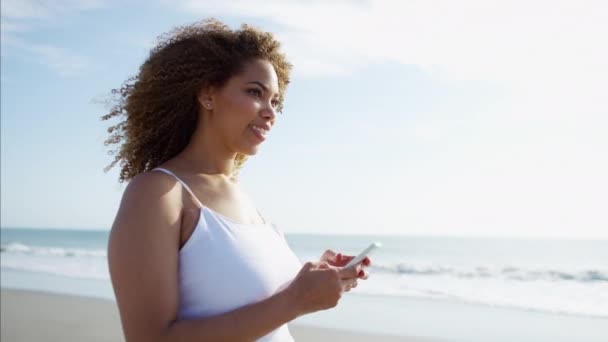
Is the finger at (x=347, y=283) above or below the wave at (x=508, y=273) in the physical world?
below

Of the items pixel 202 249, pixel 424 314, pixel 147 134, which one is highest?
pixel 424 314

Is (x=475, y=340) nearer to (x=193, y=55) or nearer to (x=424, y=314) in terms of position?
(x=424, y=314)

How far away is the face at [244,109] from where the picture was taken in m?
2.03

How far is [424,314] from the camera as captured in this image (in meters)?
8.88

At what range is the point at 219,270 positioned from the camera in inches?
71.5

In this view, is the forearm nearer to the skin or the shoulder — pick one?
the skin

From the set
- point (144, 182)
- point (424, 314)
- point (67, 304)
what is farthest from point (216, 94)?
point (67, 304)

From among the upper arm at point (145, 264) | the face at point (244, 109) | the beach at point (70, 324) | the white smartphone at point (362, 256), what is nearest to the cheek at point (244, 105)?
the face at point (244, 109)

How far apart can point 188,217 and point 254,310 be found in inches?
12.0

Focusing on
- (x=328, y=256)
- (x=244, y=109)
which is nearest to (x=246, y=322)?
(x=328, y=256)

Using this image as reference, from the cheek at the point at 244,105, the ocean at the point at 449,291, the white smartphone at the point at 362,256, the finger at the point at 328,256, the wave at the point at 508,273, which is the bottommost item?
the white smartphone at the point at 362,256

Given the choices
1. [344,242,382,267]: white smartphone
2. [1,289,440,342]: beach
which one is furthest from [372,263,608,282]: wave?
[344,242,382,267]: white smartphone

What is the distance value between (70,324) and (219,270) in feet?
21.7

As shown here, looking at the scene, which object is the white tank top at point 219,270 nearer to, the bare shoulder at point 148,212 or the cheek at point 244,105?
the bare shoulder at point 148,212
